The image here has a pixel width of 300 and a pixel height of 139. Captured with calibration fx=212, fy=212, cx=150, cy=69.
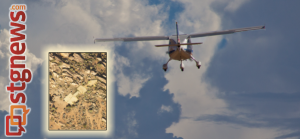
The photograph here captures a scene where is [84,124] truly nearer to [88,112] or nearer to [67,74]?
[88,112]

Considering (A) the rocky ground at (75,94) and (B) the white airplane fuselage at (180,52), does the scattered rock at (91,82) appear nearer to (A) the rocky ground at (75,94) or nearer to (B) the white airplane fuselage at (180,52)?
(A) the rocky ground at (75,94)

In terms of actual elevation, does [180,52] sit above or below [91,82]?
above

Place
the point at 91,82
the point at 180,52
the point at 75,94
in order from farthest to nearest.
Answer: the point at 91,82 < the point at 75,94 < the point at 180,52

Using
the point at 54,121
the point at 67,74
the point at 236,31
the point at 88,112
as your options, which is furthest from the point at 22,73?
the point at 236,31

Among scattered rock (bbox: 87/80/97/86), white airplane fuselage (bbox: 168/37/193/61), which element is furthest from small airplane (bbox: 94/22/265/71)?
scattered rock (bbox: 87/80/97/86)

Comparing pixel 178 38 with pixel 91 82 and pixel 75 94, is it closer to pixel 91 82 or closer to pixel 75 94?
pixel 91 82

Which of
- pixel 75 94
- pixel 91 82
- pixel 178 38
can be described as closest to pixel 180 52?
pixel 178 38

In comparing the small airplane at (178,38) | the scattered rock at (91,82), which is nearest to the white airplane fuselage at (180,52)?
the small airplane at (178,38)

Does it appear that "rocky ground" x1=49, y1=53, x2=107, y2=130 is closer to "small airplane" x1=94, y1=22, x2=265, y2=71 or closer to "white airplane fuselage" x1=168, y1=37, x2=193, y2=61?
"small airplane" x1=94, y1=22, x2=265, y2=71

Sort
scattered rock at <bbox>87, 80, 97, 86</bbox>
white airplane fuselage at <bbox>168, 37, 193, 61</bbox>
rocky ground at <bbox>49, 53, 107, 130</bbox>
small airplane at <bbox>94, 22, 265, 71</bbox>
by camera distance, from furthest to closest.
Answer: scattered rock at <bbox>87, 80, 97, 86</bbox> < rocky ground at <bbox>49, 53, 107, 130</bbox> < small airplane at <bbox>94, 22, 265, 71</bbox> < white airplane fuselage at <bbox>168, 37, 193, 61</bbox>
